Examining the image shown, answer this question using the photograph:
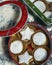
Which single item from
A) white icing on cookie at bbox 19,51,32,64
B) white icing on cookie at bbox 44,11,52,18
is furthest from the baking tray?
white icing on cookie at bbox 19,51,32,64

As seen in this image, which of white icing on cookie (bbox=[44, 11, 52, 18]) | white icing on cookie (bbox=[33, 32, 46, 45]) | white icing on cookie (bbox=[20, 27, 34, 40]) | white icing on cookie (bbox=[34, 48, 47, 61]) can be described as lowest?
white icing on cookie (bbox=[34, 48, 47, 61])

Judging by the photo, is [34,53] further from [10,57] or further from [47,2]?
[47,2]

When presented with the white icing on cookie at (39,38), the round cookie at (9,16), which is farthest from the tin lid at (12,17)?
the white icing on cookie at (39,38)

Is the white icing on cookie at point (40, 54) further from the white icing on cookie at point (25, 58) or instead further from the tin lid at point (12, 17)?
the tin lid at point (12, 17)

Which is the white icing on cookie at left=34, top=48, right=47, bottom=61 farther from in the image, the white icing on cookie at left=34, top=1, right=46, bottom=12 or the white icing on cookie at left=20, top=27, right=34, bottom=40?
the white icing on cookie at left=34, top=1, right=46, bottom=12

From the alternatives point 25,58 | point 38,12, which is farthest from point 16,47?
→ point 38,12

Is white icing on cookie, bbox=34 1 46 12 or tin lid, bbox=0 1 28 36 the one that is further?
white icing on cookie, bbox=34 1 46 12

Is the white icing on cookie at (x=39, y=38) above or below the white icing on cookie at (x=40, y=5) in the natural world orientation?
below
